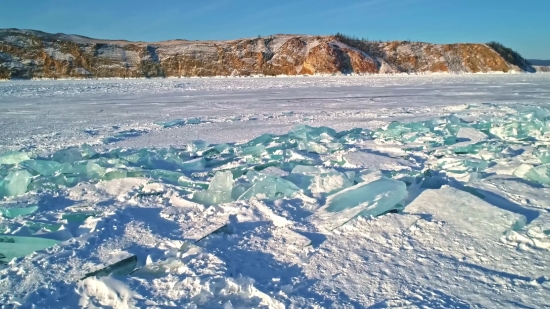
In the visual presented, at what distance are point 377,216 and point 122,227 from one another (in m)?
1.32

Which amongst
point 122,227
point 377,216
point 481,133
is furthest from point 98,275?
point 481,133

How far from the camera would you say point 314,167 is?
9.93 feet

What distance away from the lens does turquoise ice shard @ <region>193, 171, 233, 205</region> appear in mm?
2443

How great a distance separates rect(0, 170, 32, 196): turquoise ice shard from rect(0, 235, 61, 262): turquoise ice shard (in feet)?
3.21

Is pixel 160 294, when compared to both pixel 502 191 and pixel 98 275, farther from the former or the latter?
pixel 502 191

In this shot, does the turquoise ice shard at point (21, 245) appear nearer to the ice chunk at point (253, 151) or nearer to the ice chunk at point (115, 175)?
the ice chunk at point (115, 175)

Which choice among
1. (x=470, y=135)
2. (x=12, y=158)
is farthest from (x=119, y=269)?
(x=470, y=135)

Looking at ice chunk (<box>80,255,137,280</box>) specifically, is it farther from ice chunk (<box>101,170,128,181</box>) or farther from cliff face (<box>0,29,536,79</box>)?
cliff face (<box>0,29,536,79</box>)

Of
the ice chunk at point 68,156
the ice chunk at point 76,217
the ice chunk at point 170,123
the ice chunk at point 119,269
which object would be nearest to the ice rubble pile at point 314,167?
the ice chunk at point 68,156

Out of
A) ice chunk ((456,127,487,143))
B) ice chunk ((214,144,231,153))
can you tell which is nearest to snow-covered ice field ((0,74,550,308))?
ice chunk ((214,144,231,153))

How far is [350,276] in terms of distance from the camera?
1.56 m

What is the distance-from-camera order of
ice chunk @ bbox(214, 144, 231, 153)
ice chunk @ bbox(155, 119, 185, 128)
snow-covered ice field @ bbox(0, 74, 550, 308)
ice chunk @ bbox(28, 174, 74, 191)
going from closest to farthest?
1. snow-covered ice field @ bbox(0, 74, 550, 308)
2. ice chunk @ bbox(28, 174, 74, 191)
3. ice chunk @ bbox(214, 144, 231, 153)
4. ice chunk @ bbox(155, 119, 185, 128)

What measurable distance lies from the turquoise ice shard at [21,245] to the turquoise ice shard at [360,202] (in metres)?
1.29

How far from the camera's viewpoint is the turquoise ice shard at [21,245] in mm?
1773
